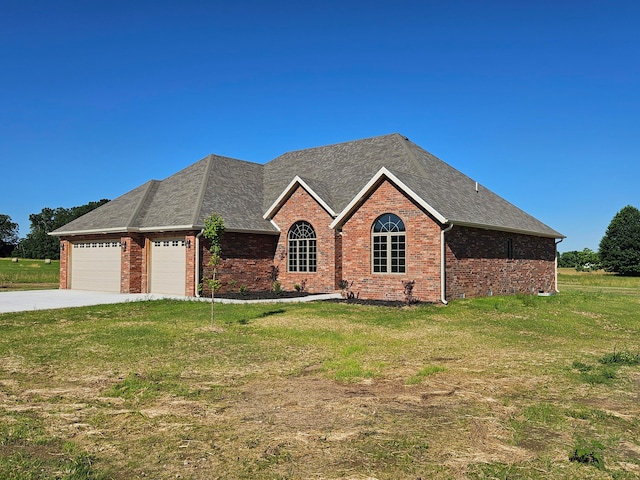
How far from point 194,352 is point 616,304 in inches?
732

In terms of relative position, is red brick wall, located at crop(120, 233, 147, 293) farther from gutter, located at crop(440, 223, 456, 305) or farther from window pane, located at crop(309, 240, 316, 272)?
gutter, located at crop(440, 223, 456, 305)

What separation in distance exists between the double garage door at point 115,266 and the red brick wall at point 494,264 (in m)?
12.1

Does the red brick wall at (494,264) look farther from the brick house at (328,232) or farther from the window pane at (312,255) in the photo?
the window pane at (312,255)

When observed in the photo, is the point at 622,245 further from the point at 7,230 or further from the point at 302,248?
the point at 7,230

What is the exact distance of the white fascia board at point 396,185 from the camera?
60.3 ft

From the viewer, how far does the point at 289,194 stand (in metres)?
24.3

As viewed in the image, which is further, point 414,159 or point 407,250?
point 414,159

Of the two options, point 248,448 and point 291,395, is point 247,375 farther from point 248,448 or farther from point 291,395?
point 248,448

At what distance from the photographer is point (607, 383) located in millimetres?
7879

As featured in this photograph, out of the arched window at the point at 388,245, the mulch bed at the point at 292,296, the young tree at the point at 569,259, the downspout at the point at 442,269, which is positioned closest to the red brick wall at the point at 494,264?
the downspout at the point at 442,269

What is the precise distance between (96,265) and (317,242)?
40.9 ft

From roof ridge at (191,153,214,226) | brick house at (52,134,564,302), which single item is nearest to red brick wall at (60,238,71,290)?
brick house at (52,134,564,302)

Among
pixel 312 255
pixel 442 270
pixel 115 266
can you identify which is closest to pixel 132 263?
pixel 115 266

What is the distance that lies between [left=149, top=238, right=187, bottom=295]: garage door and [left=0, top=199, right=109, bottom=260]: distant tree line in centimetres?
6220
